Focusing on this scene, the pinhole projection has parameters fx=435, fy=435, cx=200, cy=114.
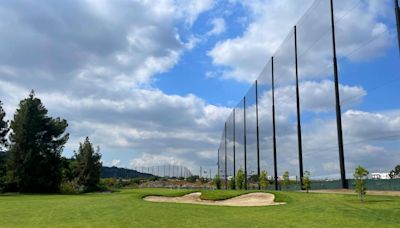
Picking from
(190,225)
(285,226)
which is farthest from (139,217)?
(285,226)

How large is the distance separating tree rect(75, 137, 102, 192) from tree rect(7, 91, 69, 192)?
15.6 meters

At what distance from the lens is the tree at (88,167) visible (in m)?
89.7

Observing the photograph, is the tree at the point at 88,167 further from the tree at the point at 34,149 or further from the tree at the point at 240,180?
the tree at the point at 240,180

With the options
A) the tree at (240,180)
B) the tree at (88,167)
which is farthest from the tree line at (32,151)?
the tree at (240,180)

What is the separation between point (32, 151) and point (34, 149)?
0.79m

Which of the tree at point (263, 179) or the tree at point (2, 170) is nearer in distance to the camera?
the tree at point (263, 179)

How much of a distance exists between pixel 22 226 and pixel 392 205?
16698 millimetres

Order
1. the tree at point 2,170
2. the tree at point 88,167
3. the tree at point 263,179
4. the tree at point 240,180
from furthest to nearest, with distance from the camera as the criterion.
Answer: the tree at point 88,167 → the tree at point 240,180 → the tree at point 2,170 → the tree at point 263,179

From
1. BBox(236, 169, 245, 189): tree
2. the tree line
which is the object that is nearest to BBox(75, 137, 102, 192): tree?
the tree line

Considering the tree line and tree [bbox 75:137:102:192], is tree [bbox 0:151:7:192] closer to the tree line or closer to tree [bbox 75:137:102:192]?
the tree line

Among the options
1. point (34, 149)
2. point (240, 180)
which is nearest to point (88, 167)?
point (34, 149)

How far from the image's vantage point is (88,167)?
91000 mm

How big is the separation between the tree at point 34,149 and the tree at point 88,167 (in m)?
15.6

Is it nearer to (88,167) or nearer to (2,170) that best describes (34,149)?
(2,170)
